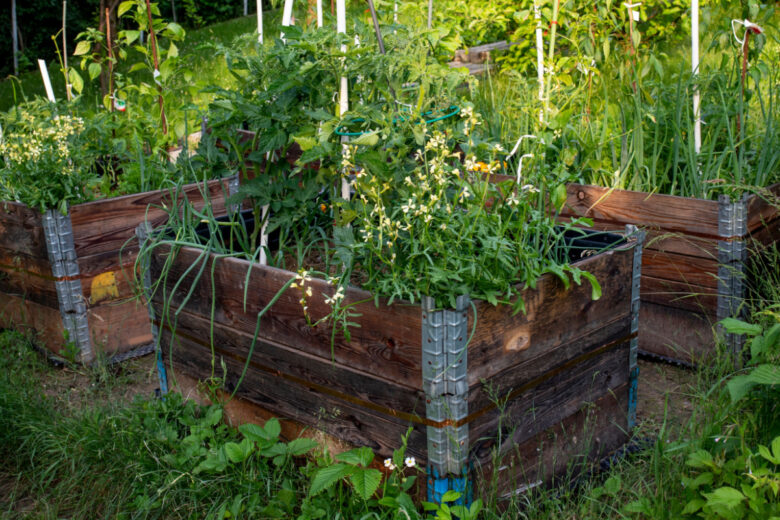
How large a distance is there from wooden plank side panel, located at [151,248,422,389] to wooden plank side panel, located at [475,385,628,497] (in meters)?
0.34

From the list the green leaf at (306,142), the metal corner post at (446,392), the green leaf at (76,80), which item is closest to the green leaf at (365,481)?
the metal corner post at (446,392)

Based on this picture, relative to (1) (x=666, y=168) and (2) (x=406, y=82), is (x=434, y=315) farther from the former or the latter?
(1) (x=666, y=168)

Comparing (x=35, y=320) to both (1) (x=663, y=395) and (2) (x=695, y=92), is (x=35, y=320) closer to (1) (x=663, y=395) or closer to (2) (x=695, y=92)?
(1) (x=663, y=395)

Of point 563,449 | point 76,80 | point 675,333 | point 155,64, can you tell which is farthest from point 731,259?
point 76,80

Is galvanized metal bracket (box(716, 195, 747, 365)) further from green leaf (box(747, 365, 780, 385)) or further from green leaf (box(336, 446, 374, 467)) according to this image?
green leaf (box(336, 446, 374, 467))

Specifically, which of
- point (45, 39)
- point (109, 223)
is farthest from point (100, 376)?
point (45, 39)

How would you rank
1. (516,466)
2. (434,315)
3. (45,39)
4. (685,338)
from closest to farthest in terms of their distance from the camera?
(434,315), (516,466), (685,338), (45,39)

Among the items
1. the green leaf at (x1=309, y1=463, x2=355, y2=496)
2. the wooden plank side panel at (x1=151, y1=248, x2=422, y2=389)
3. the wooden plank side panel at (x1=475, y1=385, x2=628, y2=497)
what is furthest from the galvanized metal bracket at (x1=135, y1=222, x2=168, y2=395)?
the wooden plank side panel at (x1=475, y1=385, x2=628, y2=497)

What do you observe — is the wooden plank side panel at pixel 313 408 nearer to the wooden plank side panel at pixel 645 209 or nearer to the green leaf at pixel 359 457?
the green leaf at pixel 359 457

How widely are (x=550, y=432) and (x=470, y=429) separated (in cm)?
32

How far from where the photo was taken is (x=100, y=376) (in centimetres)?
293

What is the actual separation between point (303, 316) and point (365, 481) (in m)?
0.44

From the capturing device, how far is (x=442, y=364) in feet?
5.69

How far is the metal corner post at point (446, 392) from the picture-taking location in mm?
1718
